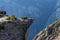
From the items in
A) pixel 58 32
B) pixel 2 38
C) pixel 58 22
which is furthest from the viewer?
pixel 58 22

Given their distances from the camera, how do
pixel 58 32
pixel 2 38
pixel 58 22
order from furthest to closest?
pixel 58 22 → pixel 58 32 → pixel 2 38

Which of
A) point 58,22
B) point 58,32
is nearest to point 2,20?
point 58,32

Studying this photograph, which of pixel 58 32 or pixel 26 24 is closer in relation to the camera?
pixel 26 24

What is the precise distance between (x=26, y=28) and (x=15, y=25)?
1.23 metres

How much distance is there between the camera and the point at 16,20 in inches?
1481

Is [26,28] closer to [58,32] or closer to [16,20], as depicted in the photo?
[16,20]

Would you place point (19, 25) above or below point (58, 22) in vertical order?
below

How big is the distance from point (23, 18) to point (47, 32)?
67851 millimetres

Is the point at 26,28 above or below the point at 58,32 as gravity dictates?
below

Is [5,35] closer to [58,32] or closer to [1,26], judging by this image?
[1,26]

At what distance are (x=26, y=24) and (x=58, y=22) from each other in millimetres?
67193

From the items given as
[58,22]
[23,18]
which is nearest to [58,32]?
[58,22]

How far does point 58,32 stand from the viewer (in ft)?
306

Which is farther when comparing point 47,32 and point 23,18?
point 47,32
